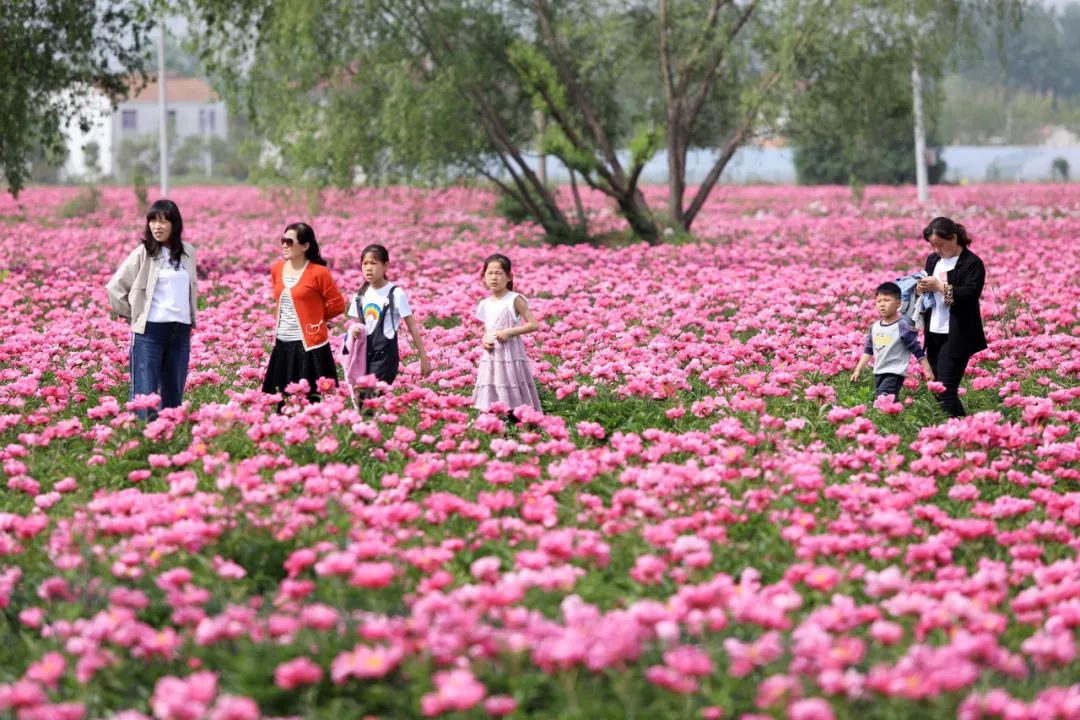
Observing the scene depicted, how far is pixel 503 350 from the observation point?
8.62 meters

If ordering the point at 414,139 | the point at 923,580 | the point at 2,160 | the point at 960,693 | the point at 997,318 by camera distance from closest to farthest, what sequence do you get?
the point at 960,693, the point at 923,580, the point at 997,318, the point at 2,160, the point at 414,139

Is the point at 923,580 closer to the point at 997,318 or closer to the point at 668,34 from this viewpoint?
the point at 997,318

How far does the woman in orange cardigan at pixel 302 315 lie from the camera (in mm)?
8781

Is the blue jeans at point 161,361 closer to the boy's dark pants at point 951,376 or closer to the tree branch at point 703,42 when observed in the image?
the boy's dark pants at point 951,376

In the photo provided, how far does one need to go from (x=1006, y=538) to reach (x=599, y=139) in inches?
682

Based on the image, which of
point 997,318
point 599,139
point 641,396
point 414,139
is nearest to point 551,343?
point 641,396

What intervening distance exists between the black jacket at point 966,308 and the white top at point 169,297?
4419 millimetres

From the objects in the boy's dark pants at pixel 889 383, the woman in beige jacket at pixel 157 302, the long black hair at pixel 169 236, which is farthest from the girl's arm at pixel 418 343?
the boy's dark pants at pixel 889 383

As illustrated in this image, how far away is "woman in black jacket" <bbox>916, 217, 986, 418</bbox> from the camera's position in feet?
28.7

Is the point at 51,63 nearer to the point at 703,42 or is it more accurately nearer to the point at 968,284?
the point at 703,42

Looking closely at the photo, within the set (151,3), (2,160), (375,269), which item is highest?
(151,3)

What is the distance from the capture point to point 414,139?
20391 millimetres

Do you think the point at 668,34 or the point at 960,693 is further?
the point at 668,34

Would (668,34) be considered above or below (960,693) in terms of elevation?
above
